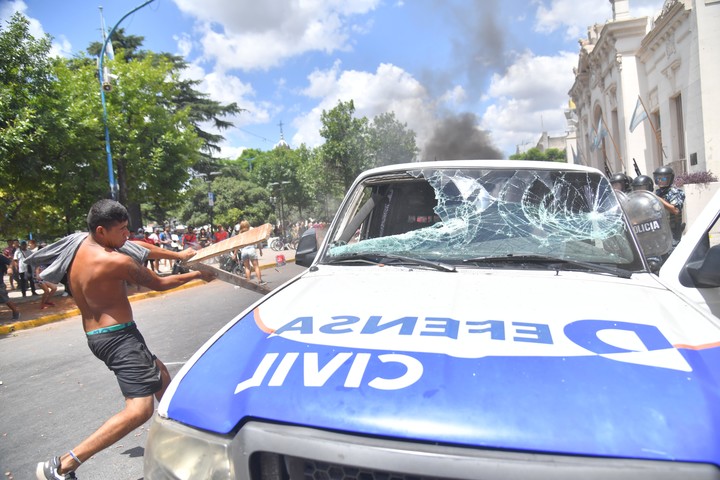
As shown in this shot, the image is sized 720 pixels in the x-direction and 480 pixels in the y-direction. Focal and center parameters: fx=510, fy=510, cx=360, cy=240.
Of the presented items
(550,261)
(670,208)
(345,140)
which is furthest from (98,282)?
(345,140)

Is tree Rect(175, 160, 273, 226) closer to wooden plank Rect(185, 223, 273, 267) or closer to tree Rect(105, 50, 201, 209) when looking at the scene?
tree Rect(105, 50, 201, 209)

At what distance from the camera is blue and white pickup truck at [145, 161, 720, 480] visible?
1.25 m

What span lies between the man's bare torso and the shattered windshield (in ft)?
4.24

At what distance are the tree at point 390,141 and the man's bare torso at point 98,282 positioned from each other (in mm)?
26433

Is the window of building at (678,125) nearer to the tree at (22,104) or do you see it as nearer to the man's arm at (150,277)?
the tree at (22,104)

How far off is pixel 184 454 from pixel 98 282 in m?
1.82

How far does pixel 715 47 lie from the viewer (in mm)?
15984

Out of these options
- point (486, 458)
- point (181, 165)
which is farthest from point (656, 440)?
point (181, 165)

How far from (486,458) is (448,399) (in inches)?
7.5

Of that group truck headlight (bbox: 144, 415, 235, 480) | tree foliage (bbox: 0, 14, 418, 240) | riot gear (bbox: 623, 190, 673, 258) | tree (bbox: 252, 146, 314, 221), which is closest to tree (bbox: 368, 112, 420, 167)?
tree foliage (bbox: 0, 14, 418, 240)

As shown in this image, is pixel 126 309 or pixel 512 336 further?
pixel 126 309

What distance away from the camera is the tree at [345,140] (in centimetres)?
3469

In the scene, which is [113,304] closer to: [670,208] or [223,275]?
[223,275]

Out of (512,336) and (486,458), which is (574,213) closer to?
(512,336)
